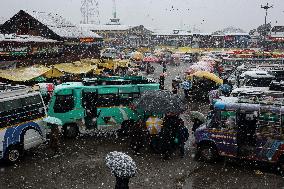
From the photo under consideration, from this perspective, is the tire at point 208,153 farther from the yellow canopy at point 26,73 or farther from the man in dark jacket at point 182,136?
the yellow canopy at point 26,73

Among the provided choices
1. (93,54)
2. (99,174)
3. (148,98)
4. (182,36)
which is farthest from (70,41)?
(182,36)

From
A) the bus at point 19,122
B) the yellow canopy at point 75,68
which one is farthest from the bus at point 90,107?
the yellow canopy at point 75,68

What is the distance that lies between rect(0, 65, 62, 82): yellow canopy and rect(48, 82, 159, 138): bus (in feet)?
17.3

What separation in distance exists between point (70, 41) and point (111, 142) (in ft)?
76.7

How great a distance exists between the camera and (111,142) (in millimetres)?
15297

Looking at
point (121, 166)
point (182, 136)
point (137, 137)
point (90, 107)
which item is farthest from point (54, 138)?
point (121, 166)

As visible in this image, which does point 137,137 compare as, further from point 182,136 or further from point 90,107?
point 90,107

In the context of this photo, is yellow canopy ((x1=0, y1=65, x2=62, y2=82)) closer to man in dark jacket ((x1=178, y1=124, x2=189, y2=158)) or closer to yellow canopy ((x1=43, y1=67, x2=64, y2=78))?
yellow canopy ((x1=43, y1=67, x2=64, y2=78))

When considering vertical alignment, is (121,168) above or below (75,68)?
below

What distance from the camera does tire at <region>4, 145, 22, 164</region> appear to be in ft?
39.5

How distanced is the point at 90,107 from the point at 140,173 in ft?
16.8

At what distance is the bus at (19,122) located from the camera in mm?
11883

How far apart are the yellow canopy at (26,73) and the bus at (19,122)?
6.29m

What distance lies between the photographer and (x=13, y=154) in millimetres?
12266
